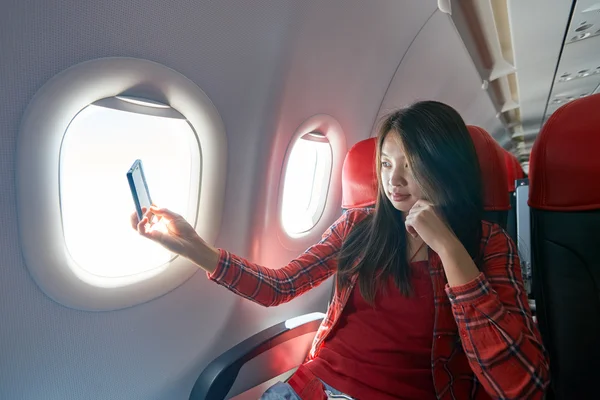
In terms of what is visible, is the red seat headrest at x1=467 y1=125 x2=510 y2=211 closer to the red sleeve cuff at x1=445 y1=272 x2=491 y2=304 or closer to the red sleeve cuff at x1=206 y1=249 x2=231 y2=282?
the red sleeve cuff at x1=445 y1=272 x2=491 y2=304

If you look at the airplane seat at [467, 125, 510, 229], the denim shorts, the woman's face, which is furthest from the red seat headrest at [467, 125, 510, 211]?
the denim shorts

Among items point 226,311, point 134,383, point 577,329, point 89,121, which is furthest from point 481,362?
point 89,121

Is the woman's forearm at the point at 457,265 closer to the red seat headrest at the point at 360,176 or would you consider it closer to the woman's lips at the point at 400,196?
the woman's lips at the point at 400,196

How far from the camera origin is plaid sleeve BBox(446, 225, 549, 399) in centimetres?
86

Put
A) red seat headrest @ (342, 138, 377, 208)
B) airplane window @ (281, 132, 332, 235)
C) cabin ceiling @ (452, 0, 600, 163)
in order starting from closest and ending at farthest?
red seat headrest @ (342, 138, 377, 208), airplane window @ (281, 132, 332, 235), cabin ceiling @ (452, 0, 600, 163)

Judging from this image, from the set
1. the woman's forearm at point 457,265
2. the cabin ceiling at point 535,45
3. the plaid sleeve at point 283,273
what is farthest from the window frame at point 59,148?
the cabin ceiling at point 535,45

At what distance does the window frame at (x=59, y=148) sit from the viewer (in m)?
0.93

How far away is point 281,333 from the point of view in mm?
1459

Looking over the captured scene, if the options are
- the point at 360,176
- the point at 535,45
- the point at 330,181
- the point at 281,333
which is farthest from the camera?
the point at 535,45

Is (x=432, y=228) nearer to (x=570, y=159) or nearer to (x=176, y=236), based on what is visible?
(x=570, y=159)

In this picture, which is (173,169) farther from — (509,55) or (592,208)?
(509,55)

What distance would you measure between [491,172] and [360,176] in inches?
21.1

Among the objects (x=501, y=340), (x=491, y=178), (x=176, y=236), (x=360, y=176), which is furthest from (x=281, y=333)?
(x=491, y=178)

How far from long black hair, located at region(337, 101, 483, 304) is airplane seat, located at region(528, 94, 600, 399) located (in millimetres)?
189
